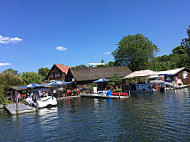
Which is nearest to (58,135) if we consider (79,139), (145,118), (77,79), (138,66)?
(79,139)

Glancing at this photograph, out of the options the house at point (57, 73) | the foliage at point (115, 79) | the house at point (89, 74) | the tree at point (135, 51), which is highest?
the tree at point (135, 51)

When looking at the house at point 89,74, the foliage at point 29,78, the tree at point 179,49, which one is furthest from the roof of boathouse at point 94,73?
the tree at point 179,49

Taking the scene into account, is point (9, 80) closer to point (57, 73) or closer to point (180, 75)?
point (57, 73)

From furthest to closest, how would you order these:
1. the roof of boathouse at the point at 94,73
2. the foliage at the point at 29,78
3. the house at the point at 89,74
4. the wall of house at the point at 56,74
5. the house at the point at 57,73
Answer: the wall of house at the point at 56,74, the house at the point at 57,73, the foliage at the point at 29,78, the roof of boathouse at the point at 94,73, the house at the point at 89,74

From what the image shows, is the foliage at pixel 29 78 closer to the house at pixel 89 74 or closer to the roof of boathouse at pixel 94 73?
the house at pixel 89 74

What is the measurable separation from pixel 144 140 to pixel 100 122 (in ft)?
13.7

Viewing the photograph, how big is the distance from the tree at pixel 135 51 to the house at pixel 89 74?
8.93m

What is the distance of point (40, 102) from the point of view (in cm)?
2059

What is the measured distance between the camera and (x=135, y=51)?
51.8 metres

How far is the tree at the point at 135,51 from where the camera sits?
51.7 m

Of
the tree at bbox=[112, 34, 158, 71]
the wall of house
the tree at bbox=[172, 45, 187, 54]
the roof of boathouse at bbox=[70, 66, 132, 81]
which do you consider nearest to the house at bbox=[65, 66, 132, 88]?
the roof of boathouse at bbox=[70, 66, 132, 81]

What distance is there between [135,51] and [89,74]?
18.0 metres

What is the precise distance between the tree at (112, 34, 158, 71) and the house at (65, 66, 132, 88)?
8.93m

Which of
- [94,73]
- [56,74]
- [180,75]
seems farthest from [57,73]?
[180,75]
